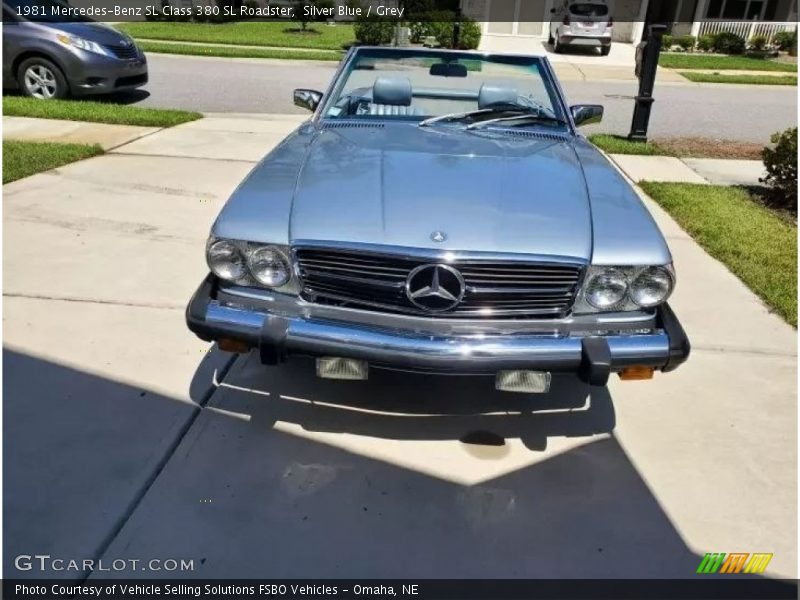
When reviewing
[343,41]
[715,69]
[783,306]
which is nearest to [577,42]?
[715,69]

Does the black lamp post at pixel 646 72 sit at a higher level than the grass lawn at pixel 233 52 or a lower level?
higher

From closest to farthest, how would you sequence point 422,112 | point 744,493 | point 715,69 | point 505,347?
1. point 505,347
2. point 744,493
3. point 422,112
4. point 715,69

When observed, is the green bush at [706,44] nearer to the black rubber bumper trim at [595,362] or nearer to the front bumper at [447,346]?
the front bumper at [447,346]

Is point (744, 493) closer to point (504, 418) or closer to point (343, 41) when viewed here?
point (504, 418)

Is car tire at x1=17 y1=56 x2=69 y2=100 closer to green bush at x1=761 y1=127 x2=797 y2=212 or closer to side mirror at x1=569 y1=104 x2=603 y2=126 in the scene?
side mirror at x1=569 y1=104 x2=603 y2=126

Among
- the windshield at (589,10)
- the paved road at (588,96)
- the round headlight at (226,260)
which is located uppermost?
the windshield at (589,10)

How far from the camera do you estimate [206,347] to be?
3.50 metres

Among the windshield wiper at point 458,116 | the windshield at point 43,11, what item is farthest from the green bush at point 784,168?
the windshield at point 43,11

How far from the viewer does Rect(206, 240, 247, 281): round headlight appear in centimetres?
265

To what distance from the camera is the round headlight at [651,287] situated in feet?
8.53

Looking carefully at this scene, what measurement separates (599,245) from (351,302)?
39.4 inches

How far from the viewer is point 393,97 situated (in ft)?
13.8

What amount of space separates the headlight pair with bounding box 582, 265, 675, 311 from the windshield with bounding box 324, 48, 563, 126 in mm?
1682

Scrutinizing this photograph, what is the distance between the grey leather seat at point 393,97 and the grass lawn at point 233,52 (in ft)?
47.3
